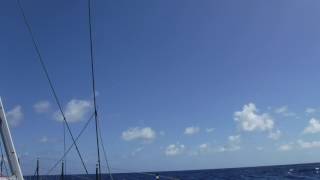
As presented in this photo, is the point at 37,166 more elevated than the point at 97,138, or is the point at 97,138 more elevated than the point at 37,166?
the point at 37,166

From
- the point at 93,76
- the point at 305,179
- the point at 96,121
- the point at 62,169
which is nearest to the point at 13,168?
the point at 96,121

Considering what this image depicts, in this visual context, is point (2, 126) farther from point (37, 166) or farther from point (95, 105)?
point (37, 166)

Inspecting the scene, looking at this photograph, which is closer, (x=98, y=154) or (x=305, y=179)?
(x=98, y=154)

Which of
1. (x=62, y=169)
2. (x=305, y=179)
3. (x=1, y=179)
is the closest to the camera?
(x=1, y=179)

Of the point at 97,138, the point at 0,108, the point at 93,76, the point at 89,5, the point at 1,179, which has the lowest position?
the point at 1,179

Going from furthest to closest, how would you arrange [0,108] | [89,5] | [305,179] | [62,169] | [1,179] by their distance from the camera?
[305,179] < [62,169] < [1,179] < [89,5] < [0,108]

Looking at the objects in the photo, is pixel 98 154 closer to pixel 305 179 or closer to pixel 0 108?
pixel 0 108

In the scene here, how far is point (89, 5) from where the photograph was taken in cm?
998

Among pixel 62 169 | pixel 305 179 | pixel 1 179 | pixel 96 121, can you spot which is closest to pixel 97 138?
pixel 96 121

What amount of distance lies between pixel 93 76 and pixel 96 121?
3.50 ft

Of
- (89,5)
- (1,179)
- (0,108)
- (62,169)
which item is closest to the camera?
(0,108)

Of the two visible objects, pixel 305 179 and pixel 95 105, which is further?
pixel 305 179

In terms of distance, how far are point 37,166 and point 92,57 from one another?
82.3ft

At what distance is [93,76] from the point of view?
33.0ft
